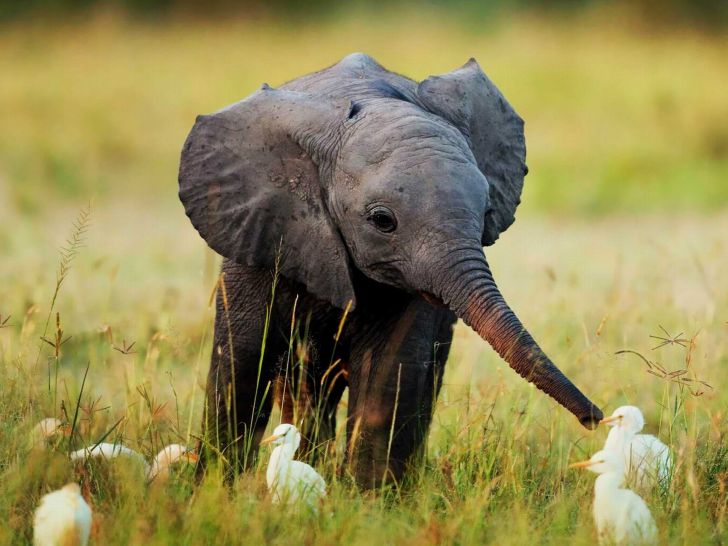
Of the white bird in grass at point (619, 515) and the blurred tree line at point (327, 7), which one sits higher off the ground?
the blurred tree line at point (327, 7)

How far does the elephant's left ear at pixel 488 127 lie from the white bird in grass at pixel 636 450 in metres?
0.87

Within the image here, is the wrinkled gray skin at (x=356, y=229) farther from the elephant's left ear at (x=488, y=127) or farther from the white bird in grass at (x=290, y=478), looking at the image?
the white bird in grass at (x=290, y=478)

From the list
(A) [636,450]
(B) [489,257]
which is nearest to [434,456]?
(A) [636,450]

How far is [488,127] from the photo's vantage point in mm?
6141

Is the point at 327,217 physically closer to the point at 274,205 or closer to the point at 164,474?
the point at 274,205

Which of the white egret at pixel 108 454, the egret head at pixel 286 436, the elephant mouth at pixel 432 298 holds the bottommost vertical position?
the white egret at pixel 108 454

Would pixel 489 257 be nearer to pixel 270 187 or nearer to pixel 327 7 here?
pixel 270 187

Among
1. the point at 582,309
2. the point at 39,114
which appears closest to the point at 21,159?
the point at 39,114

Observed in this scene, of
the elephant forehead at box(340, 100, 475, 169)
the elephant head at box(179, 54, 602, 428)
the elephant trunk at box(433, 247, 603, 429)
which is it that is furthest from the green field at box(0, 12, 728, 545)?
the elephant forehead at box(340, 100, 475, 169)

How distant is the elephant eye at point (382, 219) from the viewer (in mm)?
5270

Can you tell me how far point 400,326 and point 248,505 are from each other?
42.2 inches

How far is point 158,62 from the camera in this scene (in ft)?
75.6

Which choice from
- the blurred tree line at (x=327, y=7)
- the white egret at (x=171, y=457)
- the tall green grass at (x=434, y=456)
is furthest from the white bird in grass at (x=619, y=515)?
the blurred tree line at (x=327, y=7)

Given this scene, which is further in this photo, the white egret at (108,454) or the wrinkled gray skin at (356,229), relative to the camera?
the white egret at (108,454)
